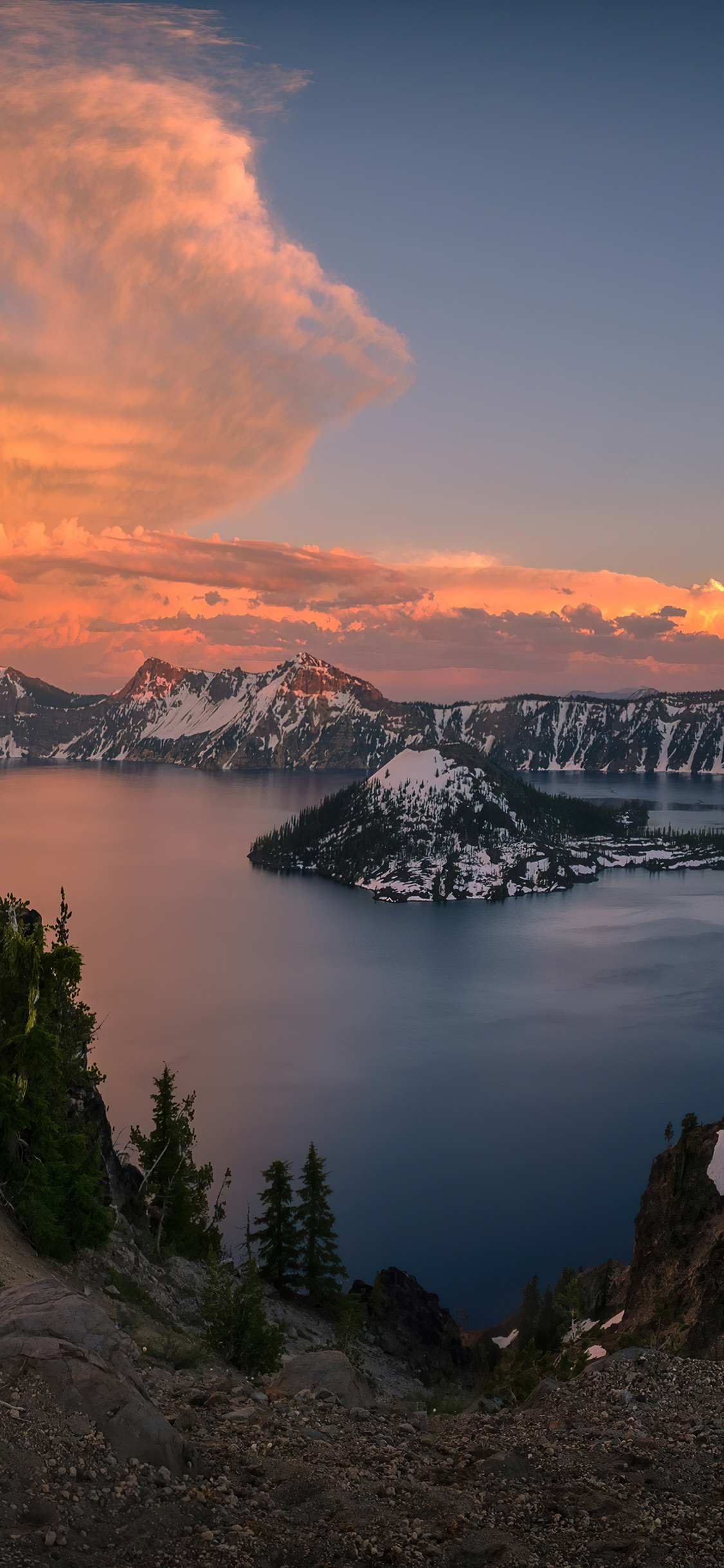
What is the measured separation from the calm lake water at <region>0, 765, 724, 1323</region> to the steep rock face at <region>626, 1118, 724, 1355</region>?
118 feet

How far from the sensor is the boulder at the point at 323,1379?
1806 cm

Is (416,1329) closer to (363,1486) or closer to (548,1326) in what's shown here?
(548,1326)

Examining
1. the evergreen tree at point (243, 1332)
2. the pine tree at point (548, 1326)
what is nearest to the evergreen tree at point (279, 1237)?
the pine tree at point (548, 1326)

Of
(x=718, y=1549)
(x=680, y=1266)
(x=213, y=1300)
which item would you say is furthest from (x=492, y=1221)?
(x=718, y=1549)

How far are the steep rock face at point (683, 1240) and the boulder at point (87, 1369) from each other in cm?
2012

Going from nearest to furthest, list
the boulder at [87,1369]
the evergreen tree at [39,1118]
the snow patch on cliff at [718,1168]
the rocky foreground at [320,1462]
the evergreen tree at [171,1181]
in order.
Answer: the rocky foreground at [320,1462] → the boulder at [87,1369] → the evergreen tree at [39,1118] → the snow patch on cliff at [718,1168] → the evergreen tree at [171,1181]

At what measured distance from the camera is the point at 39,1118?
28203 millimetres

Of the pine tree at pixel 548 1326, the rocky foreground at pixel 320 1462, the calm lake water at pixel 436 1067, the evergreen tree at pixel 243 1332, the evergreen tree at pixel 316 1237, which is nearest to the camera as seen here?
the rocky foreground at pixel 320 1462

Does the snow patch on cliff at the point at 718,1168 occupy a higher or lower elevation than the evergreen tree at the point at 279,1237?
higher

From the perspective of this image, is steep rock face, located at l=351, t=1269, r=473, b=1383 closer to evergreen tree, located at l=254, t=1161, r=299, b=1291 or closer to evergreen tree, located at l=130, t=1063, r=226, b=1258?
evergreen tree, located at l=254, t=1161, r=299, b=1291

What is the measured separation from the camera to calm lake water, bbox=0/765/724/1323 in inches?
3145

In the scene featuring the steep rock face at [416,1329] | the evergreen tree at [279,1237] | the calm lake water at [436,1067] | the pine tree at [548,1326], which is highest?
the evergreen tree at [279,1237]

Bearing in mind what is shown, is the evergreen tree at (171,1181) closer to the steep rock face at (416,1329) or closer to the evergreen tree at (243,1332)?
the steep rock face at (416,1329)

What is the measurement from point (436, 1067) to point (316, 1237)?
219 feet
